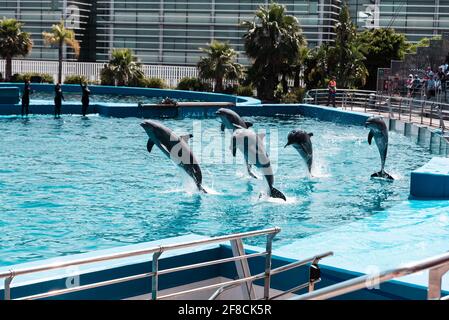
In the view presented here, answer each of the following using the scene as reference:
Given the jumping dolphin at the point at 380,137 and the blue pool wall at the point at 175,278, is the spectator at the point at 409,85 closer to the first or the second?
the jumping dolphin at the point at 380,137

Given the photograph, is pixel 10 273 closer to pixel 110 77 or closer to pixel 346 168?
pixel 346 168

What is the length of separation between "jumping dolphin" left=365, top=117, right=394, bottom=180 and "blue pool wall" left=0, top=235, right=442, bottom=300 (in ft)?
28.1

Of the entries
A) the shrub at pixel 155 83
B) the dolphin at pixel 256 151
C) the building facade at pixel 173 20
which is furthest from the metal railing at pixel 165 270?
the building facade at pixel 173 20

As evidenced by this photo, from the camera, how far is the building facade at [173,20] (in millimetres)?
69812

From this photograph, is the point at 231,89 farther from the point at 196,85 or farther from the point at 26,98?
the point at 26,98

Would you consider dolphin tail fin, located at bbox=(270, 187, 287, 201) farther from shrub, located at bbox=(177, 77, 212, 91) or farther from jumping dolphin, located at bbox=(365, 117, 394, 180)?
shrub, located at bbox=(177, 77, 212, 91)

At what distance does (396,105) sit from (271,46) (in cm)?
1064

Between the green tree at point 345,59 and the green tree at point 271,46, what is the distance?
185cm

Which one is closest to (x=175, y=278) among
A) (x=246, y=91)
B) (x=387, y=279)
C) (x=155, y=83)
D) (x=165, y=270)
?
(x=165, y=270)

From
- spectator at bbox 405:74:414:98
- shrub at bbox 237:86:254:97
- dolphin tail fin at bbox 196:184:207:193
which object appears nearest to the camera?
dolphin tail fin at bbox 196:184:207:193

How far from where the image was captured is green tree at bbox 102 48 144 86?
41625mm

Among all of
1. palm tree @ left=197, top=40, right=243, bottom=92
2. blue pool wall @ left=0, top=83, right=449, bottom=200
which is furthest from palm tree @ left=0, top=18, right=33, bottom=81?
blue pool wall @ left=0, top=83, right=449, bottom=200

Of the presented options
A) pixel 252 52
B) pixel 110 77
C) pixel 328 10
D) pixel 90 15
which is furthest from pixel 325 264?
pixel 90 15

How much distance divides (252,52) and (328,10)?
32.7 m
